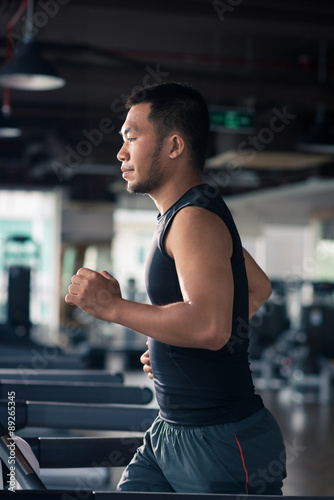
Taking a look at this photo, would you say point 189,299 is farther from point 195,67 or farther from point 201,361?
→ point 195,67

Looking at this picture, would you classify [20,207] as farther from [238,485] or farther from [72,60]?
[238,485]

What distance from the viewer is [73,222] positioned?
40.4 ft

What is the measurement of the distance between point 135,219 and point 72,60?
26.9 ft

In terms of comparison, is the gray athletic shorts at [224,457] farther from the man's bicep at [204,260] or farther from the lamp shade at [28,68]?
the lamp shade at [28,68]

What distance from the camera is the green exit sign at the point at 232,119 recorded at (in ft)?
22.8

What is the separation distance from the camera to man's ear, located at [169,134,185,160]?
147 cm

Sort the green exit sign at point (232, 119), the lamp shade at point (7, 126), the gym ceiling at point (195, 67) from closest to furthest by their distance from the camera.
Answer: the gym ceiling at point (195, 67) < the lamp shade at point (7, 126) < the green exit sign at point (232, 119)

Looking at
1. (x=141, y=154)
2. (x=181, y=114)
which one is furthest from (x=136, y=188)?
(x=181, y=114)

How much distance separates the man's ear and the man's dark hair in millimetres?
11

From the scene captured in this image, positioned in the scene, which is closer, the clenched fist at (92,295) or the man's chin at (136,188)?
the clenched fist at (92,295)

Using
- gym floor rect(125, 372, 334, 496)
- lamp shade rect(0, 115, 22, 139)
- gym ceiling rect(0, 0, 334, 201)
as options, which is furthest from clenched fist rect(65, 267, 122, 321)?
lamp shade rect(0, 115, 22, 139)

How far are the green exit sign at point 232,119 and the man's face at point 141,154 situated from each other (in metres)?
5.53

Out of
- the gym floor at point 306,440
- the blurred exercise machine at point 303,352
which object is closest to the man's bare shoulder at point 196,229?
→ the gym floor at point 306,440

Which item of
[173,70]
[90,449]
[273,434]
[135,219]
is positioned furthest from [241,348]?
[135,219]
